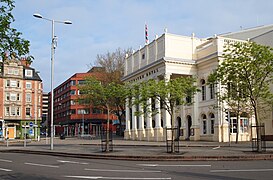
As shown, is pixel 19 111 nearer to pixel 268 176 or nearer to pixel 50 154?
pixel 50 154

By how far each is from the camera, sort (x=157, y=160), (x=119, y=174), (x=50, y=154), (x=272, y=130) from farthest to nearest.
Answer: (x=272, y=130) → (x=50, y=154) → (x=157, y=160) → (x=119, y=174)

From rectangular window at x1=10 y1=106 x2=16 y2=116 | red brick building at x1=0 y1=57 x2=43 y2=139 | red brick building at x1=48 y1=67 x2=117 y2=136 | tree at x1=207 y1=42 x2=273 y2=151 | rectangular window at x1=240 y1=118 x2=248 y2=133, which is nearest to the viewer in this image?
tree at x1=207 y1=42 x2=273 y2=151

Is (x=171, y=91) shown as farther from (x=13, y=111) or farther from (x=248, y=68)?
(x=13, y=111)

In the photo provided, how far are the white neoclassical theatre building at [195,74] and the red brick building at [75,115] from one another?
149 ft

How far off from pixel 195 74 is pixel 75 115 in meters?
66.8

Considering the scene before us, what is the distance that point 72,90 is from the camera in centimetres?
11075

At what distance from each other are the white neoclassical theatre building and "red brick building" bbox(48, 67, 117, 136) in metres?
45.6

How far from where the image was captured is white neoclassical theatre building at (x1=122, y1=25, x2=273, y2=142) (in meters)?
42.5

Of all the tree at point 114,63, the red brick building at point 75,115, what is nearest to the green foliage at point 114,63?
the tree at point 114,63

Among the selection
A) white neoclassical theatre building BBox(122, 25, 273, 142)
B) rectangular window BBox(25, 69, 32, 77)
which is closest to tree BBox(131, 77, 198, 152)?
white neoclassical theatre building BBox(122, 25, 273, 142)

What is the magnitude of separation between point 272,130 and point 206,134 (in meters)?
7.59

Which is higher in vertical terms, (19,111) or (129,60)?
(129,60)

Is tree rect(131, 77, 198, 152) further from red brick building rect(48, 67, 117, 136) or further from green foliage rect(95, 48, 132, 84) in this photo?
red brick building rect(48, 67, 117, 136)

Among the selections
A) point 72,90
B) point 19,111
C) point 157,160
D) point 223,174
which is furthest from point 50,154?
point 72,90
